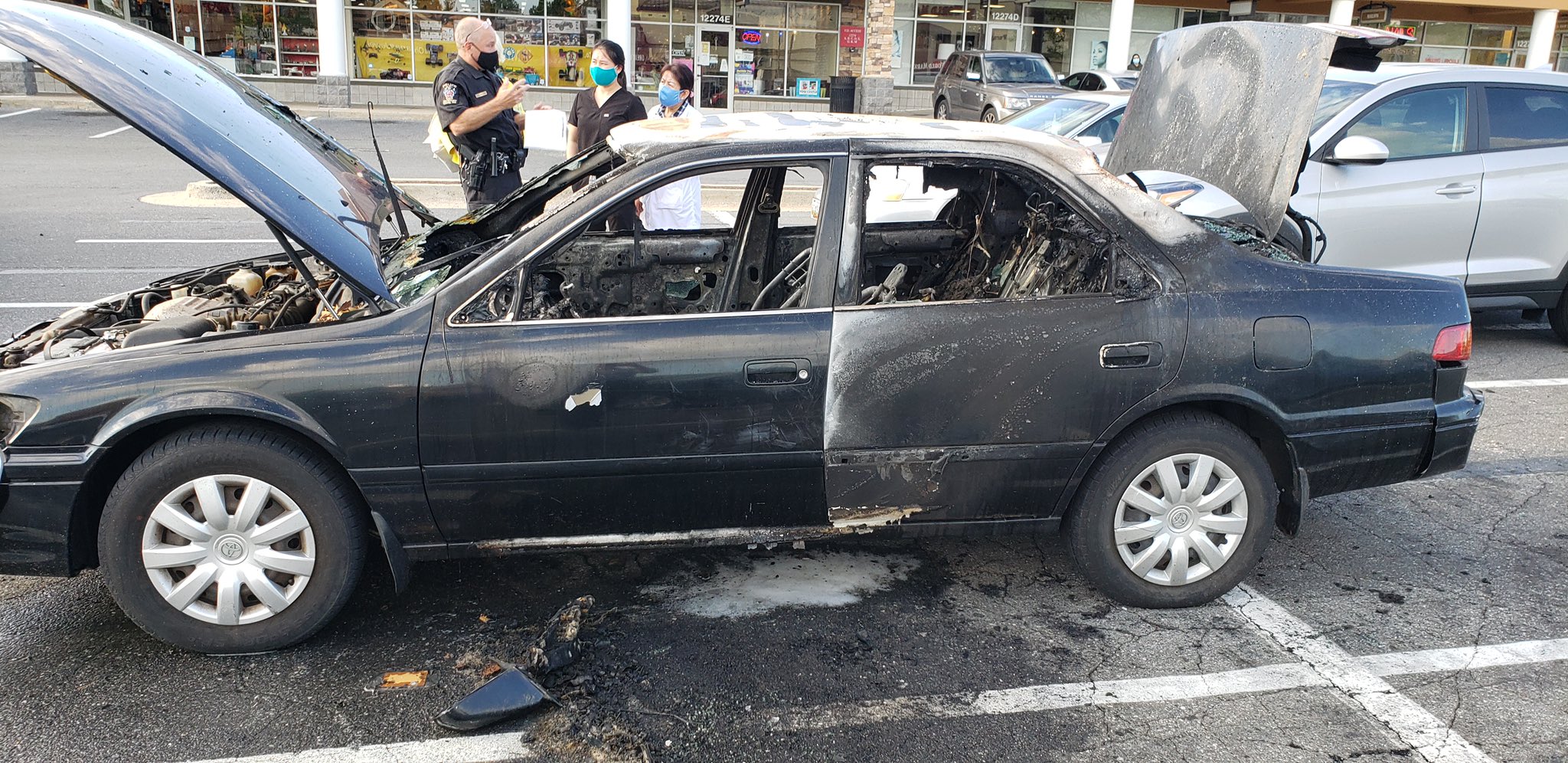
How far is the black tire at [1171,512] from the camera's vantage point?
12.0 ft

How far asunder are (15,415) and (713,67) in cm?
2412

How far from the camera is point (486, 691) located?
313cm

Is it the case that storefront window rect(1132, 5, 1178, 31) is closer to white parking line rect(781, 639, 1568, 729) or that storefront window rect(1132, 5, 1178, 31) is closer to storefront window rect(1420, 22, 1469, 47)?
storefront window rect(1420, 22, 1469, 47)

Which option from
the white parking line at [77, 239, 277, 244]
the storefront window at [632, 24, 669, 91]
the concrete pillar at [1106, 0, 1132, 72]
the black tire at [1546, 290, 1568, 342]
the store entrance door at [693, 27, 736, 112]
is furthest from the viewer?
the concrete pillar at [1106, 0, 1132, 72]

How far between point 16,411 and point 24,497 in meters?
0.25

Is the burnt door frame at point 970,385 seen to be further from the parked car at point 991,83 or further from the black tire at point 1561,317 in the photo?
the parked car at point 991,83

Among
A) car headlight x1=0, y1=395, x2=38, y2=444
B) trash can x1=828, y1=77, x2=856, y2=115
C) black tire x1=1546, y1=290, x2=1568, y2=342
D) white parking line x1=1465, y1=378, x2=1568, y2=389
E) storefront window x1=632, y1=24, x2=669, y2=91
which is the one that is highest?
storefront window x1=632, y1=24, x2=669, y2=91

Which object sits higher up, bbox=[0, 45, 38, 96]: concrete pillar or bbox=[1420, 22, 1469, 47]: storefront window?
bbox=[1420, 22, 1469, 47]: storefront window

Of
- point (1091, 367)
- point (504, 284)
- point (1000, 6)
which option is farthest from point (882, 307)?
point (1000, 6)

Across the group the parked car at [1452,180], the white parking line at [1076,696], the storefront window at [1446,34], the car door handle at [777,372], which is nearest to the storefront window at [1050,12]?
the storefront window at [1446,34]

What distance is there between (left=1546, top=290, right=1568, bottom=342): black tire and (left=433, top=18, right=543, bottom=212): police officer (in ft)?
22.0

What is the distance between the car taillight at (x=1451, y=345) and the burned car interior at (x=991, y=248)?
108cm

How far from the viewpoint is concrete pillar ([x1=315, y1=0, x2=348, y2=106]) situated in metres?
23.4

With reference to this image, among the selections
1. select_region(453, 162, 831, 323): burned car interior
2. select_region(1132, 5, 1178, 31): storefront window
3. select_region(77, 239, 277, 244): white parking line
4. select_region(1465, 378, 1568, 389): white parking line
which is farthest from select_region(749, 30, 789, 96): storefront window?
select_region(453, 162, 831, 323): burned car interior
